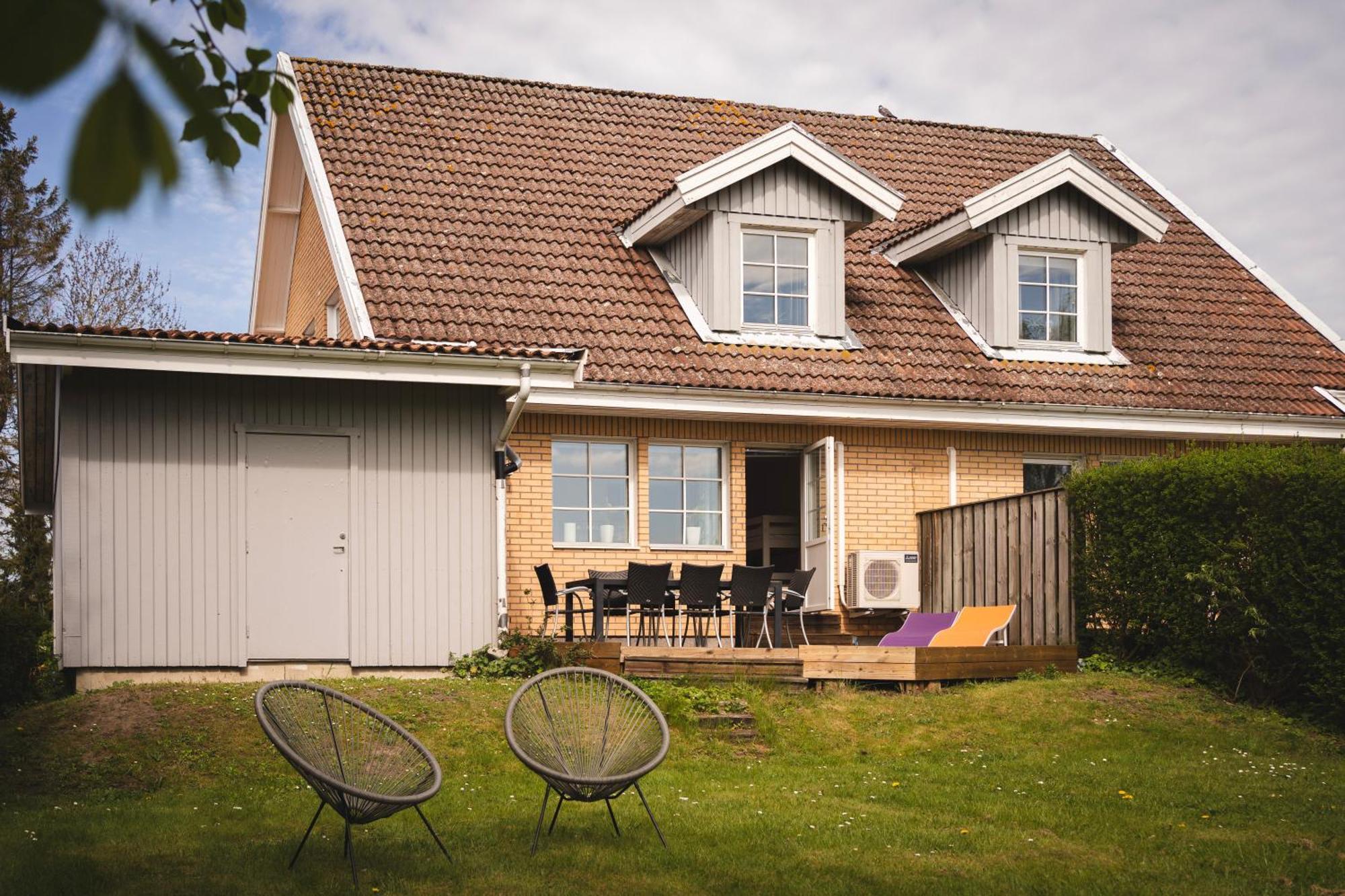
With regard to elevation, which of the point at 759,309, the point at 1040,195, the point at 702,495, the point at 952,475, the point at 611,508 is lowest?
the point at 611,508

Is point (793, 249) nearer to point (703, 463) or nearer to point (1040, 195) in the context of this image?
point (703, 463)

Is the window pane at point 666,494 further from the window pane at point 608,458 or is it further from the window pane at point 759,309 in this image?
the window pane at point 759,309

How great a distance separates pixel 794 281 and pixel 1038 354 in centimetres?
330

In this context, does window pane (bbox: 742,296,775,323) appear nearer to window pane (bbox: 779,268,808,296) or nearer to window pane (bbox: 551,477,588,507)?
window pane (bbox: 779,268,808,296)

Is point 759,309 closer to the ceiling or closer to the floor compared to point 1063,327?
closer to the ceiling

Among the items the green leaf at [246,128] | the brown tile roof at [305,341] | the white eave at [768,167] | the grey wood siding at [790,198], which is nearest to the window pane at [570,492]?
the brown tile roof at [305,341]

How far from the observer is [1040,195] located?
723 inches

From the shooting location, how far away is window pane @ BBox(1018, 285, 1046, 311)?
18797 millimetres

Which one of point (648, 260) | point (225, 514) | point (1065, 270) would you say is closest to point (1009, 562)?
point (1065, 270)

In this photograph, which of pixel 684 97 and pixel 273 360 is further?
pixel 684 97

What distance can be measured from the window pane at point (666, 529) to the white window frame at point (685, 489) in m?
0.02

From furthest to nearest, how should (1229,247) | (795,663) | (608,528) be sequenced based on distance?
(1229,247) → (608,528) → (795,663)

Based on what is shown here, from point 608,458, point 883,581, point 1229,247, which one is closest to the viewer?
point 608,458

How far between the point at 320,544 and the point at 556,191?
715 centimetres
